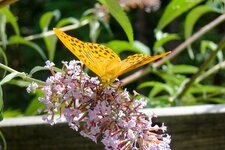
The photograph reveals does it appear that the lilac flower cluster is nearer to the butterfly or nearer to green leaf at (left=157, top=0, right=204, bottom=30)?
the butterfly

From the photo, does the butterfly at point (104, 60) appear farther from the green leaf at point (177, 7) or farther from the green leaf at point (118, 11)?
the green leaf at point (177, 7)

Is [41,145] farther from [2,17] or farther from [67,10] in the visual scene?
[67,10]

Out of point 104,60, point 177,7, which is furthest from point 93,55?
point 177,7

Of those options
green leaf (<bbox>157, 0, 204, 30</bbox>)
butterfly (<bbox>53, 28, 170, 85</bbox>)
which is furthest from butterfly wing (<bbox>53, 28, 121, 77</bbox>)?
green leaf (<bbox>157, 0, 204, 30</bbox>)

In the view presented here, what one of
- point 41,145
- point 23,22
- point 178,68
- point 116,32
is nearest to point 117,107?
point 41,145

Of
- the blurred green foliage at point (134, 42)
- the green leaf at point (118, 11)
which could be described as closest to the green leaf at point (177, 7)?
the blurred green foliage at point (134, 42)

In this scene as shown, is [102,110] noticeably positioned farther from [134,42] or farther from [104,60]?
[134,42]
